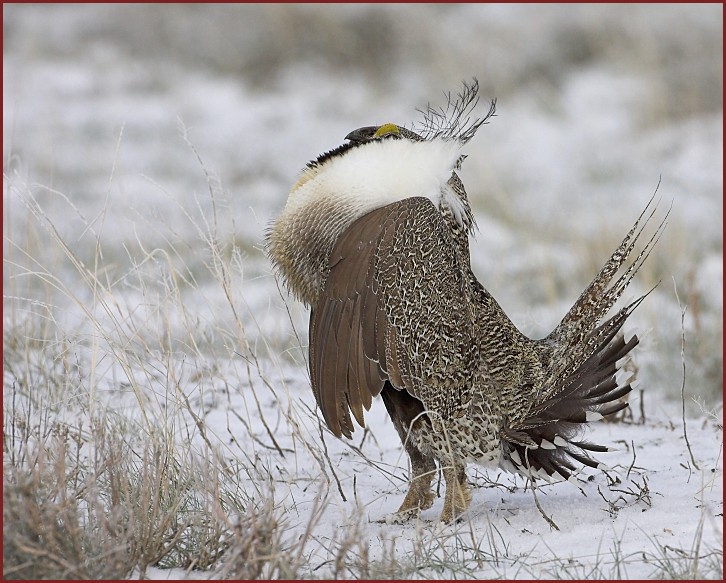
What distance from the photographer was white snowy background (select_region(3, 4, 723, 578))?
138 inches

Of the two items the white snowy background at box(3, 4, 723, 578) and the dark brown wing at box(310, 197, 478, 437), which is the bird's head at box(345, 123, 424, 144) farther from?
the white snowy background at box(3, 4, 723, 578)

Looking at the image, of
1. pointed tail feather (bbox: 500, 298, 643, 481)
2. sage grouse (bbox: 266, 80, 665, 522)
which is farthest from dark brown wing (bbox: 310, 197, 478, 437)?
pointed tail feather (bbox: 500, 298, 643, 481)

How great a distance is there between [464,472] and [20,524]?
1.50 m

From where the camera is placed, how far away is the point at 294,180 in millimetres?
8320

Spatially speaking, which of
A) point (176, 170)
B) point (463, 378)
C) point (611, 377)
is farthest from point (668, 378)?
point (176, 170)

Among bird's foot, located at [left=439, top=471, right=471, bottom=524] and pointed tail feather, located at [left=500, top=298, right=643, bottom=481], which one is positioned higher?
pointed tail feather, located at [left=500, top=298, right=643, bottom=481]

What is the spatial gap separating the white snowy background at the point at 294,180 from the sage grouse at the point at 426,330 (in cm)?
27

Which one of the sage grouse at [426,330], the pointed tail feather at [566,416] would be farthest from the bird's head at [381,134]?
the pointed tail feather at [566,416]

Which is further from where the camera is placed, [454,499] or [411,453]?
[411,453]

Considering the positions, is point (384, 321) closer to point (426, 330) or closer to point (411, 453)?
point (426, 330)

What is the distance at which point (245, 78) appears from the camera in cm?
1223

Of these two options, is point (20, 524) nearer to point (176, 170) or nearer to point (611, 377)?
point (611, 377)

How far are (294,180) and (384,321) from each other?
17.6 feet

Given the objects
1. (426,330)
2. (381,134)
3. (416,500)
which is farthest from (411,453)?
(381,134)
